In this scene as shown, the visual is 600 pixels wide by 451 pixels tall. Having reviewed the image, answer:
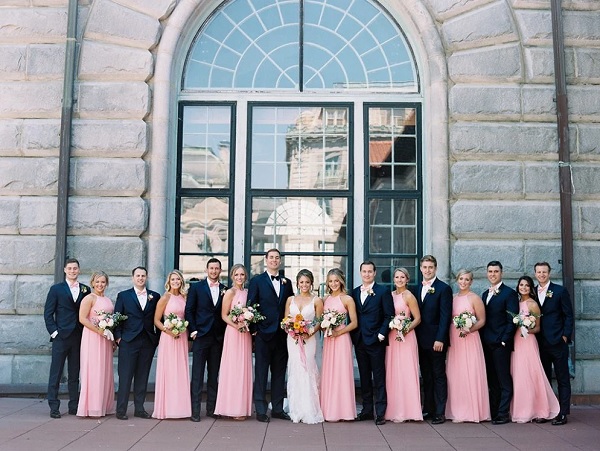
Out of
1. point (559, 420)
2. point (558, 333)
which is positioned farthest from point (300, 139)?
point (559, 420)

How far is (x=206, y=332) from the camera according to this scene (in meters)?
9.56

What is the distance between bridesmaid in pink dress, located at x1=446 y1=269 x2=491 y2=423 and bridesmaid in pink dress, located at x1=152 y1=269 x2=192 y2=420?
11.0ft

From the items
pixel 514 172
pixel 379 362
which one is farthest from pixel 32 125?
pixel 514 172

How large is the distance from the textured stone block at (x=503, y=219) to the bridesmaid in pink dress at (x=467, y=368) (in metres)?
1.66

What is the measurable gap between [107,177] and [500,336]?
598 centimetres

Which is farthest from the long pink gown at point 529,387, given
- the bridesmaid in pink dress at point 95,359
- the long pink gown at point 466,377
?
the bridesmaid in pink dress at point 95,359

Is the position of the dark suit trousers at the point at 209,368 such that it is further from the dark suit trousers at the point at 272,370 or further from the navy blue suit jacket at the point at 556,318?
the navy blue suit jacket at the point at 556,318

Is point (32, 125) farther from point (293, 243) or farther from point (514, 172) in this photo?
point (514, 172)

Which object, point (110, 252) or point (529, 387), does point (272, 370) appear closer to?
point (110, 252)

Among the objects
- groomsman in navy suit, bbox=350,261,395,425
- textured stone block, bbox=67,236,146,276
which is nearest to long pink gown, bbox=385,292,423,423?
groomsman in navy suit, bbox=350,261,395,425

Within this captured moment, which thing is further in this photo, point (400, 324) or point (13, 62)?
point (13, 62)

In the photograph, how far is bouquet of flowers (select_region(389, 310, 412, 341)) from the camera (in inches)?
368

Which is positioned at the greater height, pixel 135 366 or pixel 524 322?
pixel 524 322

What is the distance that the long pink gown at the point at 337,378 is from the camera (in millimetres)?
9492
